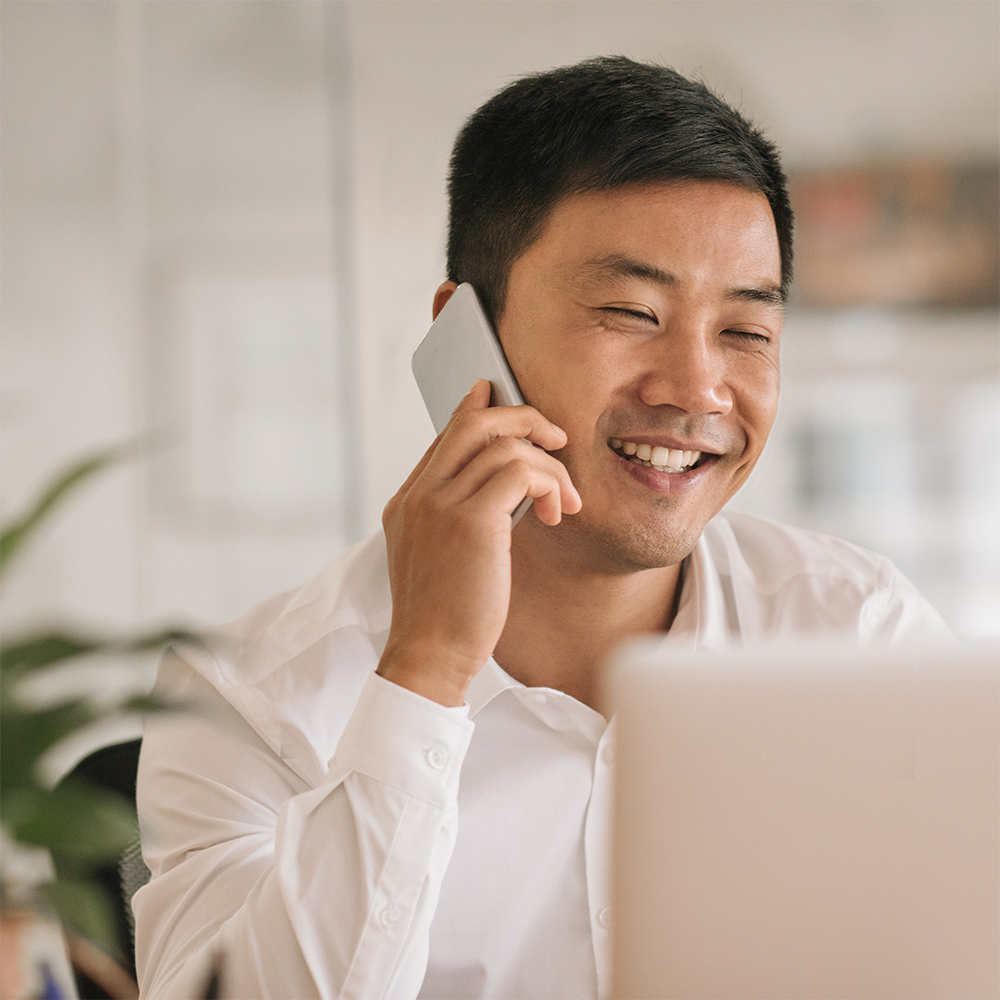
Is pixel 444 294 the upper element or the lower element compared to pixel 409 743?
upper

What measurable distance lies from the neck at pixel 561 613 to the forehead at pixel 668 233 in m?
0.36

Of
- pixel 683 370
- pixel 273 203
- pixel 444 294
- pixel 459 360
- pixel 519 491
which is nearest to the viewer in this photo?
pixel 519 491

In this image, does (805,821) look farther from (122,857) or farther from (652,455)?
(122,857)

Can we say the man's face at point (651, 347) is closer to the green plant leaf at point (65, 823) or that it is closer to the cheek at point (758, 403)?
the cheek at point (758, 403)

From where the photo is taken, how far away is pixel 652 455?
3.97 feet

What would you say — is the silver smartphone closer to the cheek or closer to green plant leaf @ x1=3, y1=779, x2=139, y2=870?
the cheek

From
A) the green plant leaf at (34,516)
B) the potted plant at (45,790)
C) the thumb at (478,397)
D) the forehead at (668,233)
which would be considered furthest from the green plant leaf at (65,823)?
the forehead at (668,233)

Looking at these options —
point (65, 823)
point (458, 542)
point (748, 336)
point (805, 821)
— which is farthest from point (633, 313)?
point (65, 823)

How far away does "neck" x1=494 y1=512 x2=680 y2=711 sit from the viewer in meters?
1.32

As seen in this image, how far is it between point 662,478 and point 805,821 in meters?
0.73

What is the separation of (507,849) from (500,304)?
0.67 m

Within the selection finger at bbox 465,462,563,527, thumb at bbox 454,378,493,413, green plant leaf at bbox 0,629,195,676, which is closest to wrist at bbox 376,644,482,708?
finger at bbox 465,462,563,527

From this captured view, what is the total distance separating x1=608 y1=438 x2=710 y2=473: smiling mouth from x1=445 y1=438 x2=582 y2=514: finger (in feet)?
0.44

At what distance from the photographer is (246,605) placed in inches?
114
